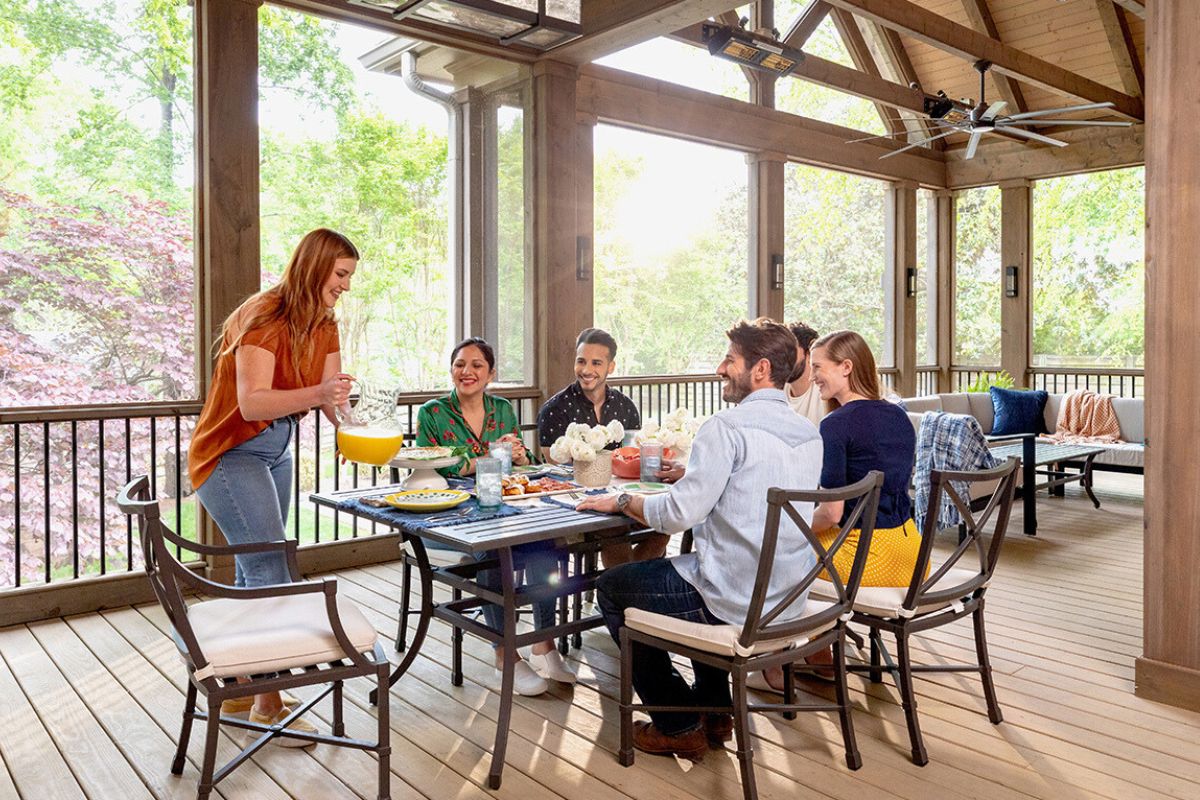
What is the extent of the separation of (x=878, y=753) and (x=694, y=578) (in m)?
0.78

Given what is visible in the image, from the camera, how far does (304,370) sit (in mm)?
2752

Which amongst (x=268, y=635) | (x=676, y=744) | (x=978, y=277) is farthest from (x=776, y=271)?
(x=268, y=635)

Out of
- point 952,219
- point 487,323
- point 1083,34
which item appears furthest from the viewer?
point 952,219

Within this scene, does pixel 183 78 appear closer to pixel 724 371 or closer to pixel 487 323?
pixel 487 323

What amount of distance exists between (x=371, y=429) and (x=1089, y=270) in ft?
32.9

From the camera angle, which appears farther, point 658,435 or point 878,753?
point 658,435

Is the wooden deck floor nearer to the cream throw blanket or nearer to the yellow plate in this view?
the yellow plate

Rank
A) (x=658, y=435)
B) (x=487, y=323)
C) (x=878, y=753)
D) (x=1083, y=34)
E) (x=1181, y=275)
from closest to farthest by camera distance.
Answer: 1. (x=878, y=753)
2. (x=1181, y=275)
3. (x=658, y=435)
4. (x=487, y=323)
5. (x=1083, y=34)

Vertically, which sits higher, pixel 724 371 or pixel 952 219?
pixel 952 219

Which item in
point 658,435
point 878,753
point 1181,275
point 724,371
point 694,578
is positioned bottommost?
point 878,753

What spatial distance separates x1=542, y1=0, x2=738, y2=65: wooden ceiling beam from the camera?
15.0ft

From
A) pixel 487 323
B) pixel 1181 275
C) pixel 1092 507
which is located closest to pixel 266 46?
pixel 487 323

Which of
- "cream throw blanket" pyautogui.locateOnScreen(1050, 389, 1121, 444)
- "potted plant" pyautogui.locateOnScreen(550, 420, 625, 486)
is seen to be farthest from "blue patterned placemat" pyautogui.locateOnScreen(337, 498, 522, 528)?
"cream throw blanket" pyautogui.locateOnScreen(1050, 389, 1121, 444)

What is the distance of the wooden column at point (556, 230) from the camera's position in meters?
5.56
